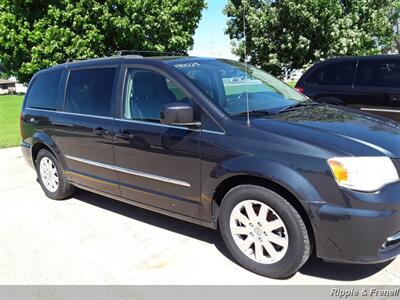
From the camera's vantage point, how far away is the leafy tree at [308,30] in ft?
57.5

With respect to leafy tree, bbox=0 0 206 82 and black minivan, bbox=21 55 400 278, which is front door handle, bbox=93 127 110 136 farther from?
leafy tree, bbox=0 0 206 82

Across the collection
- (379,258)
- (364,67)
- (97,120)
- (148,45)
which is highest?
(148,45)

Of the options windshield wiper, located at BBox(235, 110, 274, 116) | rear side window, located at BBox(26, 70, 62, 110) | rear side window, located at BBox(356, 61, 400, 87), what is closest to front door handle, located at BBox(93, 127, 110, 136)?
rear side window, located at BBox(26, 70, 62, 110)

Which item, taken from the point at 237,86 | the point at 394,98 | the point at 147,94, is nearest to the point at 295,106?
the point at 237,86

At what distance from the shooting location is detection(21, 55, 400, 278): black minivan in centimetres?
289

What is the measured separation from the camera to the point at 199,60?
4.30 m

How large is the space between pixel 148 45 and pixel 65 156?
11.7 m

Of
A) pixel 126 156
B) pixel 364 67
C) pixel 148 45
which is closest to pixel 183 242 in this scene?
pixel 126 156

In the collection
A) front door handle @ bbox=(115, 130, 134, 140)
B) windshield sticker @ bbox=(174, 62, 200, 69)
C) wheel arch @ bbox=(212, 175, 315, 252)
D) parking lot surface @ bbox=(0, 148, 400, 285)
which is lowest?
parking lot surface @ bbox=(0, 148, 400, 285)

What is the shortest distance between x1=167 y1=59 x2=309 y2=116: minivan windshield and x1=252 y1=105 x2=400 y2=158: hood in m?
0.25

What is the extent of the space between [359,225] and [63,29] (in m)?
13.4

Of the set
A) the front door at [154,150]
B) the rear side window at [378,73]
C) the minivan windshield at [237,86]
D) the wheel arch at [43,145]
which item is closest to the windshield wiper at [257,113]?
the minivan windshield at [237,86]

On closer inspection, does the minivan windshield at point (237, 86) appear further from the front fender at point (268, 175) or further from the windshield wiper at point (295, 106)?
the front fender at point (268, 175)
